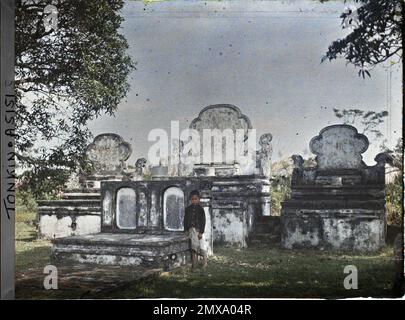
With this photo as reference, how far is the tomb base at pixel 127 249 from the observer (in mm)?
4883

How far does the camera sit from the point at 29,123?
204 inches

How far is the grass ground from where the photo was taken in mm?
4840

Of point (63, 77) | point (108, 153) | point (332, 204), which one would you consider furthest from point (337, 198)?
point (63, 77)

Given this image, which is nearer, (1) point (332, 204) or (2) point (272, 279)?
(2) point (272, 279)

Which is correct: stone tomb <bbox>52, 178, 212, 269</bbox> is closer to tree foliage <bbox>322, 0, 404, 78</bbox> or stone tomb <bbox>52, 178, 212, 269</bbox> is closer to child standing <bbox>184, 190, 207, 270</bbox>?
child standing <bbox>184, 190, 207, 270</bbox>

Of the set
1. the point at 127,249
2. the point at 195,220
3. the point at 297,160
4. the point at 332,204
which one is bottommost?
the point at 127,249

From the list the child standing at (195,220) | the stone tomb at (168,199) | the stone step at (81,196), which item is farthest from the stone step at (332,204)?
the stone step at (81,196)

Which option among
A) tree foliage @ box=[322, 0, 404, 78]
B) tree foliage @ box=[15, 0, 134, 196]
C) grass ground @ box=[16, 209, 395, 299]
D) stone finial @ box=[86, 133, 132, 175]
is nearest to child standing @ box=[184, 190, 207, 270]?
grass ground @ box=[16, 209, 395, 299]

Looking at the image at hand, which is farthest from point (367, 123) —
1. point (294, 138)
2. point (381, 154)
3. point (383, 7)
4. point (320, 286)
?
point (320, 286)

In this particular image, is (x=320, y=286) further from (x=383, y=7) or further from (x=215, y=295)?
(x=383, y=7)

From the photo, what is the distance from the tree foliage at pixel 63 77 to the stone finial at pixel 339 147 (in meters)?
2.05

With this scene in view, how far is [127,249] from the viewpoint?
16.2 ft

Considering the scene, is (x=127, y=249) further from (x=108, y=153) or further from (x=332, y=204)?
(x=332, y=204)

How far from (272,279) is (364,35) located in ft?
8.56
